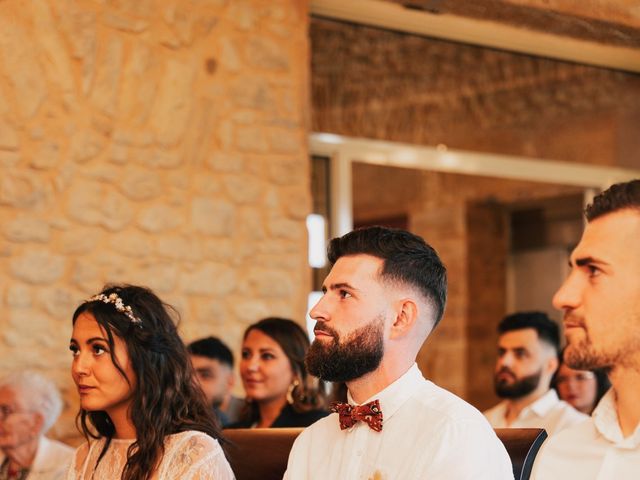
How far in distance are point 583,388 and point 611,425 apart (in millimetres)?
3183

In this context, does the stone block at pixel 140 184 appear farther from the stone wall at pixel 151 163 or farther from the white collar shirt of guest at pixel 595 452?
the white collar shirt of guest at pixel 595 452

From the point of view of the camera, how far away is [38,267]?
4852 millimetres

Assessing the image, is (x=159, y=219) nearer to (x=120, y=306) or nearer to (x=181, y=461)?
(x=120, y=306)

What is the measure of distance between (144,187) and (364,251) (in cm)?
269

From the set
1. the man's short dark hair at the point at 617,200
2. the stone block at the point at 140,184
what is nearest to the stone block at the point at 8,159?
the stone block at the point at 140,184

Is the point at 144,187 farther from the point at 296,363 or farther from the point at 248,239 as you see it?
the point at 296,363

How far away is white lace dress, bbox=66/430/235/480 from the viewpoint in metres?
2.94

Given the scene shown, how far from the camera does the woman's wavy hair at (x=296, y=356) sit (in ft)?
14.0

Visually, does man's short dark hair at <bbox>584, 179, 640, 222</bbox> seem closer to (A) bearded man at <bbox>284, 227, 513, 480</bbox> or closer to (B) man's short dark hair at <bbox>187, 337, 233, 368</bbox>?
(A) bearded man at <bbox>284, 227, 513, 480</bbox>

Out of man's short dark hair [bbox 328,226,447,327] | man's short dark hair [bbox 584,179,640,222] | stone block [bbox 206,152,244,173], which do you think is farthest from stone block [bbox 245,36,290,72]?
man's short dark hair [bbox 584,179,640,222]

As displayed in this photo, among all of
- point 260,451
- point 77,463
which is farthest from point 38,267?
point 260,451

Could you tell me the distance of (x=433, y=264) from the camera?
2684 millimetres

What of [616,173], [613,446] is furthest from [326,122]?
[613,446]

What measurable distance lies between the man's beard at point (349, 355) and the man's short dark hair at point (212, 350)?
94.7 inches
